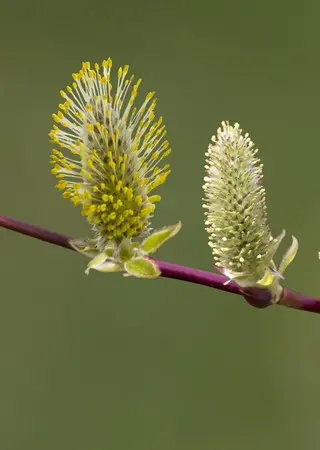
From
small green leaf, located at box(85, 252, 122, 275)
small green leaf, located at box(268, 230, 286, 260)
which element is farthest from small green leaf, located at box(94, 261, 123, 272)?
small green leaf, located at box(268, 230, 286, 260)

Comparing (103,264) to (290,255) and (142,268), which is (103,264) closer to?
(142,268)

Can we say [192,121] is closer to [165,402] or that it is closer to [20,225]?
[165,402]

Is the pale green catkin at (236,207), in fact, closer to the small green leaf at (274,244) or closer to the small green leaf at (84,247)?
the small green leaf at (274,244)

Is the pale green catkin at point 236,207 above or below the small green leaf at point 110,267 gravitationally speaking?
above

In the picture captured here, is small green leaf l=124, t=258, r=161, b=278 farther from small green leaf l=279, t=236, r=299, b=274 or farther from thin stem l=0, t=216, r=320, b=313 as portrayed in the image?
small green leaf l=279, t=236, r=299, b=274

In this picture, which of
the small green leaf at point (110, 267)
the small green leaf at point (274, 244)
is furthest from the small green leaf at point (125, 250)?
the small green leaf at point (274, 244)

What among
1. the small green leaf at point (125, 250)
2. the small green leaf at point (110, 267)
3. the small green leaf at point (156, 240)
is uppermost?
the small green leaf at point (156, 240)
